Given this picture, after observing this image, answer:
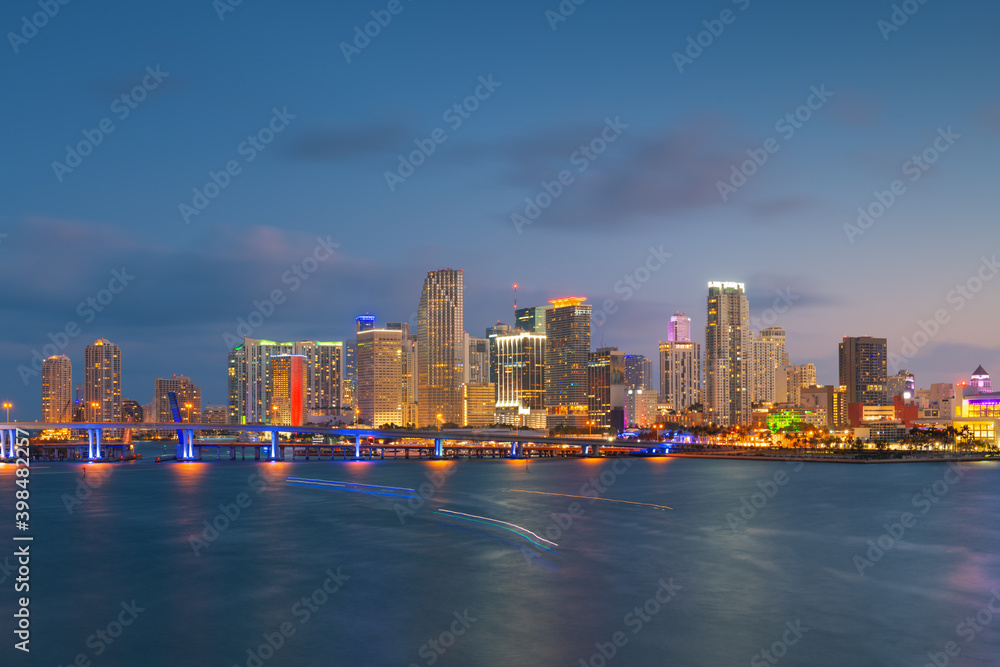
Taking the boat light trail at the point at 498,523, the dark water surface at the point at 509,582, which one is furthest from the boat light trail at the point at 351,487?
the boat light trail at the point at 498,523

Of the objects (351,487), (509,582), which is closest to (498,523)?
(509,582)

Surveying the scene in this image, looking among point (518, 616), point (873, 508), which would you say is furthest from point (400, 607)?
point (873, 508)

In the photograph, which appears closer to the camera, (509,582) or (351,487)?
(509,582)

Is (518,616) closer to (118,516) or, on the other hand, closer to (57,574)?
(57,574)

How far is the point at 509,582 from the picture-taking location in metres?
44.0

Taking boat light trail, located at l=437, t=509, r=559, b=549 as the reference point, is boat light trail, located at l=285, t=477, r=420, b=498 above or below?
below

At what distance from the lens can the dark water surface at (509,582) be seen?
1308 inches

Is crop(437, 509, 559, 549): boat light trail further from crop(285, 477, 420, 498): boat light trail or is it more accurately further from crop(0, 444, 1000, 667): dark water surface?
crop(285, 477, 420, 498): boat light trail

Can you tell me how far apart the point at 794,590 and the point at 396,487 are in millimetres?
66126

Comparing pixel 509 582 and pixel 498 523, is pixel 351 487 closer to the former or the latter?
pixel 498 523

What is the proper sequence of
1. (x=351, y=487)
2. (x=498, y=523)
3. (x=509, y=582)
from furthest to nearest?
(x=351, y=487)
(x=498, y=523)
(x=509, y=582)

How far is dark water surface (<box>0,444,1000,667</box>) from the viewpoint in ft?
109

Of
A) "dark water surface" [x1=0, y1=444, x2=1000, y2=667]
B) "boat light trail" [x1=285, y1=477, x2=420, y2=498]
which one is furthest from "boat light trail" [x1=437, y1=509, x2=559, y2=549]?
"boat light trail" [x1=285, y1=477, x2=420, y2=498]

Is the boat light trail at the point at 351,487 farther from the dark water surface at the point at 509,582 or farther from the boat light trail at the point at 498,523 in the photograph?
the boat light trail at the point at 498,523
